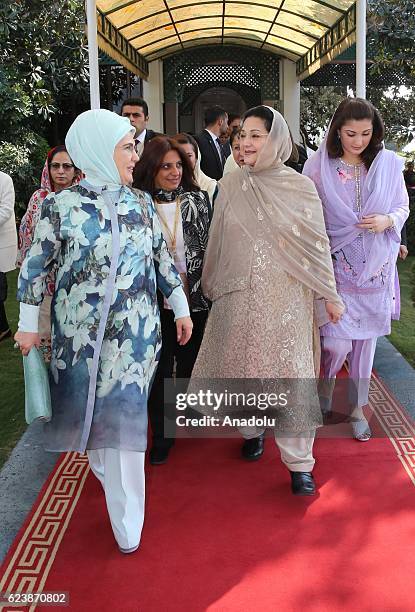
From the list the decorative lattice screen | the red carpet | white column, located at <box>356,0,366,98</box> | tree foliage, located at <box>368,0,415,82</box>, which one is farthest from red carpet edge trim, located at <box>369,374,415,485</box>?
the decorative lattice screen

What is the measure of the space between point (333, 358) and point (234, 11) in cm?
657

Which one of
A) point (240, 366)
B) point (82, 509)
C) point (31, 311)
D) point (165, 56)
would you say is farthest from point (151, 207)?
point (165, 56)

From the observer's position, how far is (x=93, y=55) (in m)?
5.98

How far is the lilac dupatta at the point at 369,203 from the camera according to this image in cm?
363

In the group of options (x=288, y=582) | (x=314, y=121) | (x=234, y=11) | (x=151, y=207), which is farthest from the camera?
(x=314, y=121)

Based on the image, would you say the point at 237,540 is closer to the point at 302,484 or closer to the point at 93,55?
the point at 302,484

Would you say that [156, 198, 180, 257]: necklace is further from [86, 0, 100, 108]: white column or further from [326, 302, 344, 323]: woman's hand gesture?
[86, 0, 100, 108]: white column

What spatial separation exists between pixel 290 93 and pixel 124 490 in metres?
9.95

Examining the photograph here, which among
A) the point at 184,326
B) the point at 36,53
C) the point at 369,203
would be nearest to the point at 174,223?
the point at 184,326

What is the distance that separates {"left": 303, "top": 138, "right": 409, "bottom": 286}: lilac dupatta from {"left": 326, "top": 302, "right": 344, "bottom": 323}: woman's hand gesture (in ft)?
1.30

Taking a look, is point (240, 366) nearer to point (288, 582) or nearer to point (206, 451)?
point (206, 451)

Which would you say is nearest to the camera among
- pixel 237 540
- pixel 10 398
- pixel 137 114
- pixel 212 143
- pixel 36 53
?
pixel 237 540

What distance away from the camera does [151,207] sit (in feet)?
9.44

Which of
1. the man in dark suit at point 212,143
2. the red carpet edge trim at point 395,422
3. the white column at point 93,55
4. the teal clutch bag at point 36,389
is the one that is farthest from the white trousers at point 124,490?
the man in dark suit at point 212,143
